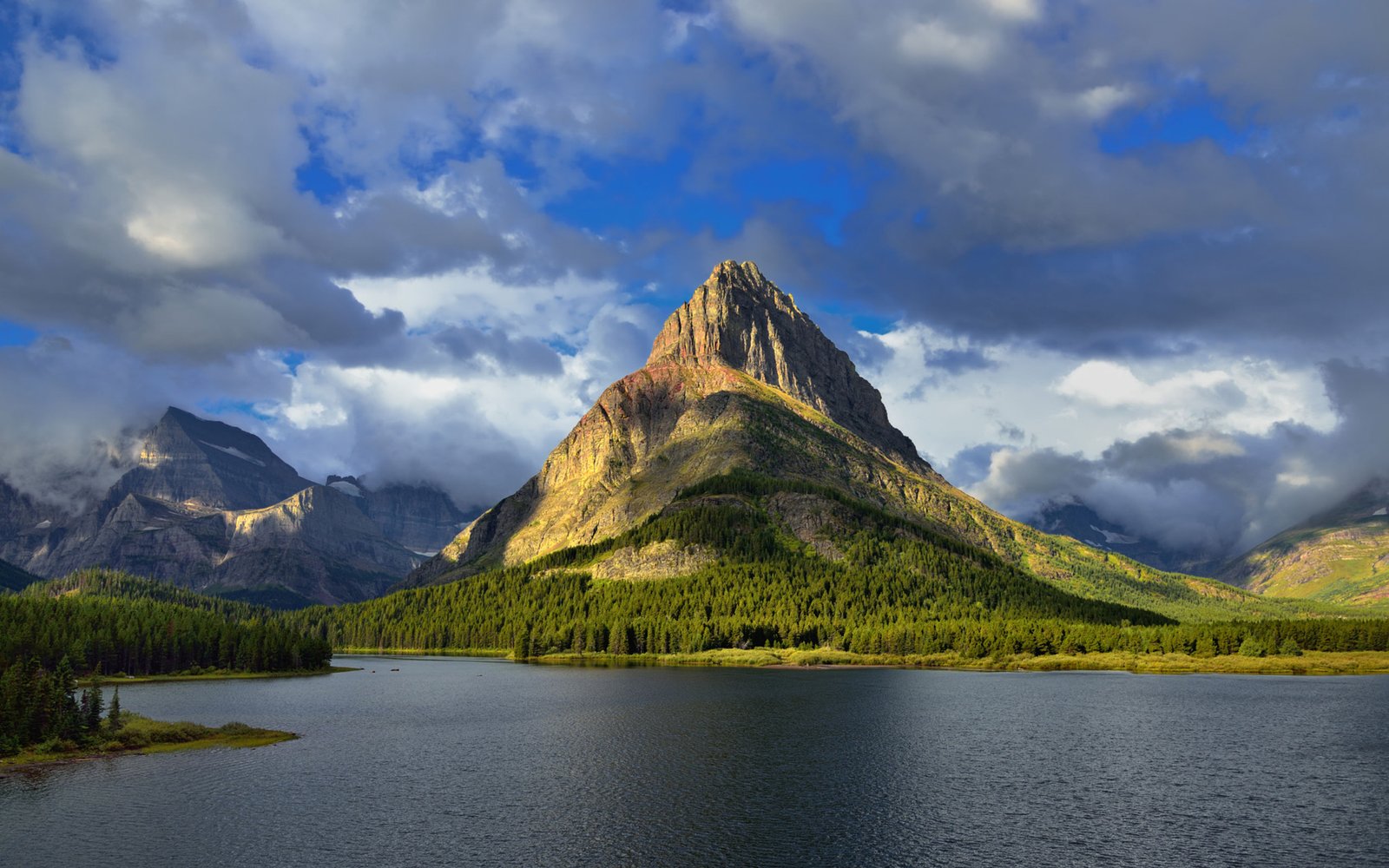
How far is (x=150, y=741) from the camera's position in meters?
118

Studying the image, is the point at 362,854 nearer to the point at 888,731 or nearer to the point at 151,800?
the point at 151,800

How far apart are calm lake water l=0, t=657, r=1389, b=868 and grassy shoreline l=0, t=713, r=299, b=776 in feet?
15.0

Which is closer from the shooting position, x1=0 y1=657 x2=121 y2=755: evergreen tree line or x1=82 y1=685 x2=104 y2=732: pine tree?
x1=0 y1=657 x2=121 y2=755: evergreen tree line

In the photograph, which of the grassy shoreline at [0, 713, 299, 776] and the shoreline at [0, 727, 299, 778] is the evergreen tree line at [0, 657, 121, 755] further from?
the shoreline at [0, 727, 299, 778]

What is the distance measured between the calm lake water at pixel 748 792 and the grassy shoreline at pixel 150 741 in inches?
179

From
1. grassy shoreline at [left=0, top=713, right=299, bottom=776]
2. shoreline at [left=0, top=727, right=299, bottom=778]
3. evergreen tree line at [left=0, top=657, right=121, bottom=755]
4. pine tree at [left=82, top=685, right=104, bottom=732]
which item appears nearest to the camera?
shoreline at [left=0, top=727, right=299, bottom=778]

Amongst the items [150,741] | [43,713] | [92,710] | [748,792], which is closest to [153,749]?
[150,741]

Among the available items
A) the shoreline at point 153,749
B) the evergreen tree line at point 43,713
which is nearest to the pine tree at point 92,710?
the evergreen tree line at point 43,713

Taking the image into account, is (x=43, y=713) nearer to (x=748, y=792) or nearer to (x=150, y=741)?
(x=150, y=741)

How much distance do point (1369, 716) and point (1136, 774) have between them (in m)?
67.4

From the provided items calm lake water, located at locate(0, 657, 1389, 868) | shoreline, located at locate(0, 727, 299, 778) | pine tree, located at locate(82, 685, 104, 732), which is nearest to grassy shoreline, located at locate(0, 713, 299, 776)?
shoreline, located at locate(0, 727, 299, 778)

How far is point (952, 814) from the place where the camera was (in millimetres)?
81688

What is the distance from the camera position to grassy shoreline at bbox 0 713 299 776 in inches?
4156

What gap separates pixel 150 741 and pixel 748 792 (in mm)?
81544
